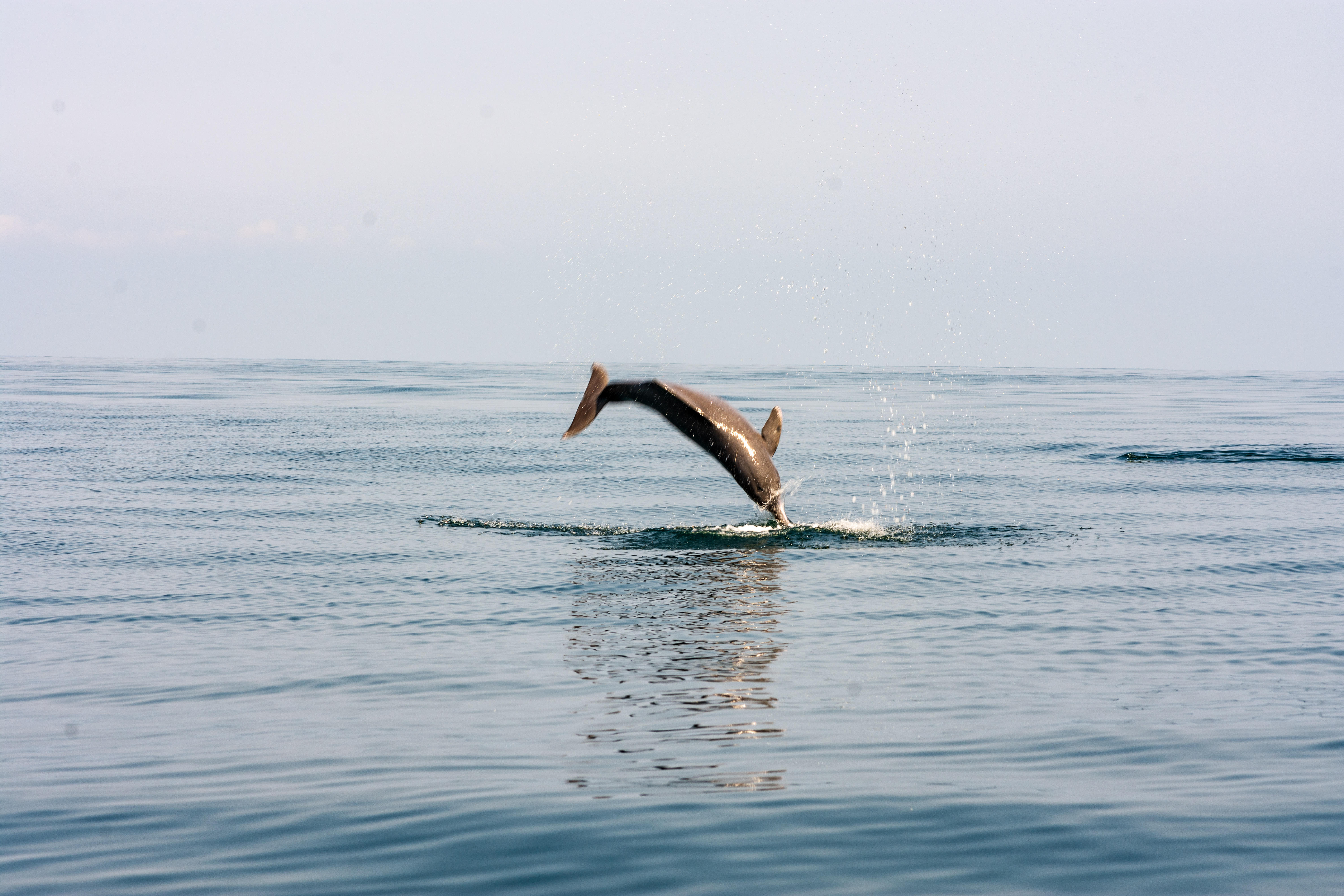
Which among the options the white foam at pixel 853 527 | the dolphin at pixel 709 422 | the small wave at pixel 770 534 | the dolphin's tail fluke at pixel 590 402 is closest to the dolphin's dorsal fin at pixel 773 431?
the dolphin at pixel 709 422

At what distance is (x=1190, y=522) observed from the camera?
2280 cm

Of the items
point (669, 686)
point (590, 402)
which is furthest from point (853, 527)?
point (669, 686)

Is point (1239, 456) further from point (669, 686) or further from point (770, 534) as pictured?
point (669, 686)

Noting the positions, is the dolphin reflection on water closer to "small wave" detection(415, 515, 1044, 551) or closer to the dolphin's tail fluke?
"small wave" detection(415, 515, 1044, 551)

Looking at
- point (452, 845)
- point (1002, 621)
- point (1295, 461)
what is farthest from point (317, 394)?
point (452, 845)

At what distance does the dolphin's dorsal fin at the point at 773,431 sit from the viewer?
18703mm

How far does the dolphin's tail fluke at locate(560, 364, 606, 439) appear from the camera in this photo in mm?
17984

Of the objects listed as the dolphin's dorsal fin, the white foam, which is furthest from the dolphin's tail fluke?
the white foam

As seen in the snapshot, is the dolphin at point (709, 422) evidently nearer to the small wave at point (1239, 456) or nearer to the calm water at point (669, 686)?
the calm water at point (669, 686)

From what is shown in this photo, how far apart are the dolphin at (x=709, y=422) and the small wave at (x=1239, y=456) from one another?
1912 centimetres

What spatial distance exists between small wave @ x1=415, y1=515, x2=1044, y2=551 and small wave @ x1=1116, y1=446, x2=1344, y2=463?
15318 mm

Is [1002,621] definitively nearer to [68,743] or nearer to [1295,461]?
[68,743]

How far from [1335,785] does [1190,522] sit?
15449 millimetres

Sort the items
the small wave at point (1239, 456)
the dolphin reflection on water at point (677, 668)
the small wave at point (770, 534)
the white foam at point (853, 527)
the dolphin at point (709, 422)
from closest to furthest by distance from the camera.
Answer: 1. the dolphin reflection on water at point (677, 668)
2. the dolphin at point (709, 422)
3. the small wave at point (770, 534)
4. the white foam at point (853, 527)
5. the small wave at point (1239, 456)
